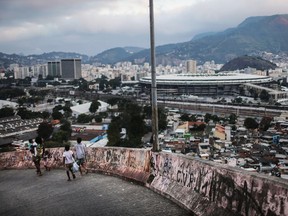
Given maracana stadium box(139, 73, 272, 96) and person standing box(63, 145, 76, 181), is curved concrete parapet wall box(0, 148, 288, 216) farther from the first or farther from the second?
maracana stadium box(139, 73, 272, 96)

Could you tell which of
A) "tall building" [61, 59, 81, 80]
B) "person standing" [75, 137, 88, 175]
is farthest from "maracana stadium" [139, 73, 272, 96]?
"person standing" [75, 137, 88, 175]

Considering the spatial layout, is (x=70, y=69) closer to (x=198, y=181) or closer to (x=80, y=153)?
(x=80, y=153)

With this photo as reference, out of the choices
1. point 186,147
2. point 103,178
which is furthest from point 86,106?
point 103,178

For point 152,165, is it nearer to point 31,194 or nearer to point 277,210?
point 31,194

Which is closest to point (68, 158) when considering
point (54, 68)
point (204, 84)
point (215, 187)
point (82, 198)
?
point (82, 198)

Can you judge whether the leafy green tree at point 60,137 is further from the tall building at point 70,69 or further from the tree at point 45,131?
the tall building at point 70,69

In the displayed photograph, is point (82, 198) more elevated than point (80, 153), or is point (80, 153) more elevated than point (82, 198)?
point (80, 153)
